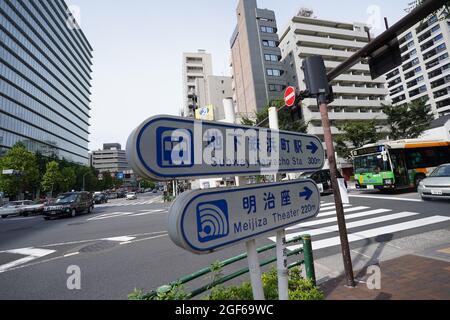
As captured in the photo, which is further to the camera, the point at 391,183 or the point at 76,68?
the point at 76,68

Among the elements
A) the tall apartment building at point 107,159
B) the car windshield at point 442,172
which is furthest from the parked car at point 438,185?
the tall apartment building at point 107,159

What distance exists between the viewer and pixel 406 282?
338 centimetres

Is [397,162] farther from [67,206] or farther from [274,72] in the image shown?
[274,72]

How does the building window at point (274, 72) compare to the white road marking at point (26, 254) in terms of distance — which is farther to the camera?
the building window at point (274, 72)

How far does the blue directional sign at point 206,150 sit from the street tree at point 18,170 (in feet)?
129

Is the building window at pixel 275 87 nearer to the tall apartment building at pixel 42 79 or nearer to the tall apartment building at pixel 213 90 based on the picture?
the tall apartment building at pixel 213 90

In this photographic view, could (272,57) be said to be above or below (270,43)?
below

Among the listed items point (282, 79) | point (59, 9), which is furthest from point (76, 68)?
point (282, 79)

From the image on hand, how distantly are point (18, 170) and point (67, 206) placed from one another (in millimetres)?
23303

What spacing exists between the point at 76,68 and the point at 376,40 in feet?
334

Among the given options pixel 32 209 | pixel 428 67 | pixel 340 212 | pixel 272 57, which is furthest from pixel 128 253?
pixel 428 67

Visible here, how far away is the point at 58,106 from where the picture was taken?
68750 mm

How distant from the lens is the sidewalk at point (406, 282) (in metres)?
3.04
